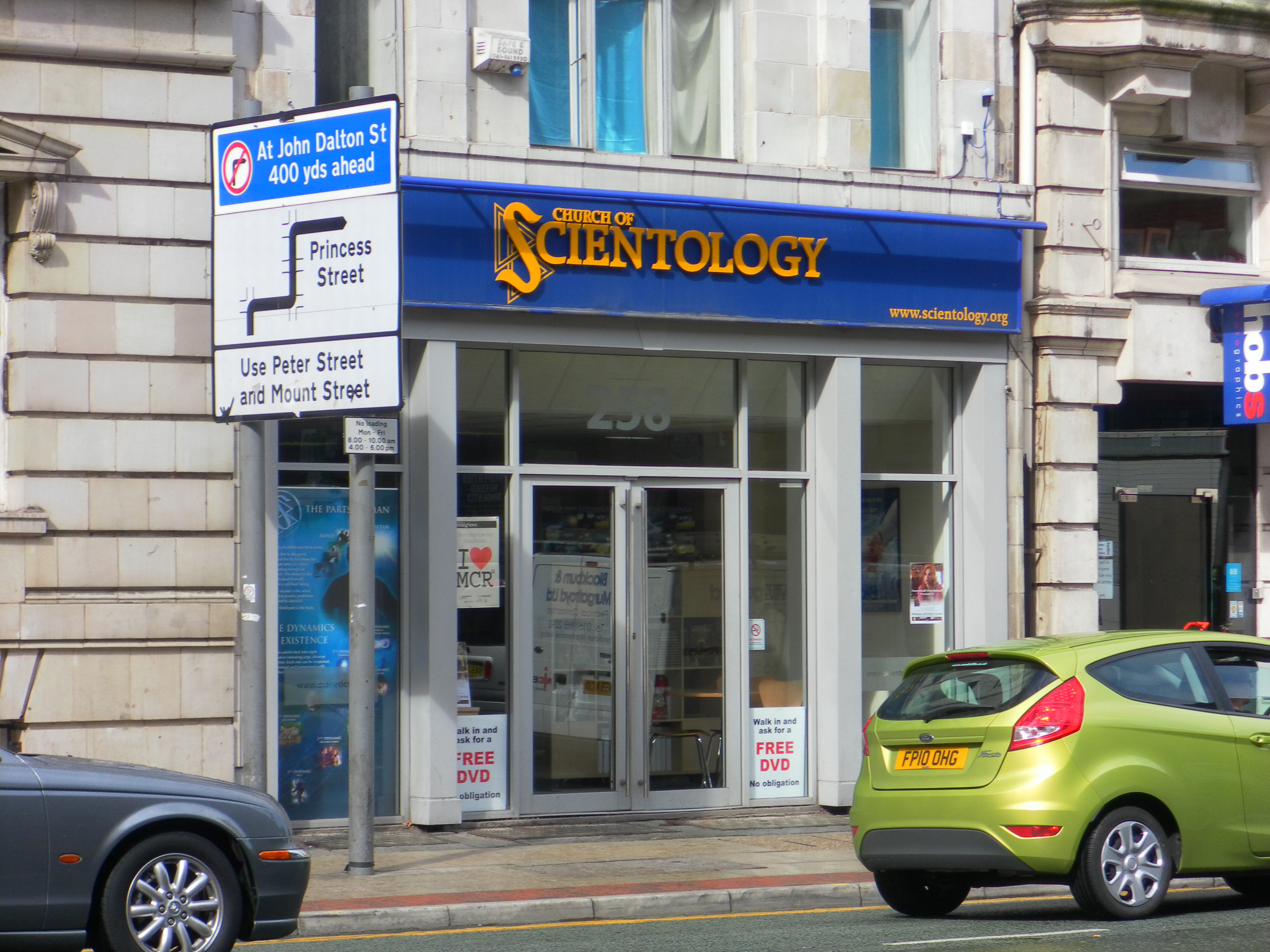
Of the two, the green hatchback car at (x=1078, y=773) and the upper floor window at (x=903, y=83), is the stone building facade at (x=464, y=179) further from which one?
the green hatchback car at (x=1078, y=773)

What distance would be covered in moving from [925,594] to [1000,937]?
7.09m

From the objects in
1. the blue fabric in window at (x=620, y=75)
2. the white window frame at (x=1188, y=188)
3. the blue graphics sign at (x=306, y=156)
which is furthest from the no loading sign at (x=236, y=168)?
the white window frame at (x=1188, y=188)

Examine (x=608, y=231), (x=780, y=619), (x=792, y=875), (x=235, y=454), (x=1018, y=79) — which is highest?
(x=1018, y=79)

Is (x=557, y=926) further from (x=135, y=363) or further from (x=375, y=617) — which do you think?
(x=135, y=363)

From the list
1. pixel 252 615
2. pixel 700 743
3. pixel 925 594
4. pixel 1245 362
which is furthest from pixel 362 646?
pixel 1245 362

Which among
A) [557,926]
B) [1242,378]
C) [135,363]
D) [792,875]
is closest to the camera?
[557,926]

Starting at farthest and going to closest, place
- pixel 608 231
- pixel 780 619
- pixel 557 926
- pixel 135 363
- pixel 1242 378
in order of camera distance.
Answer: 1. pixel 1242 378
2. pixel 780 619
3. pixel 608 231
4. pixel 135 363
5. pixel 557 926

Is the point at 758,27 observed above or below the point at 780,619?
above

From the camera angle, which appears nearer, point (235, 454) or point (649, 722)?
point (235, 454)

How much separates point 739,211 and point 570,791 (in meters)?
4.95

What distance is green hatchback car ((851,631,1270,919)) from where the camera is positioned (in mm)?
9211

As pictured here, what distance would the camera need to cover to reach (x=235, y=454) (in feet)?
42.8

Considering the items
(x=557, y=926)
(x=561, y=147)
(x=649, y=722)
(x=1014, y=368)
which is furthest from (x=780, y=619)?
(x=557, y=926)

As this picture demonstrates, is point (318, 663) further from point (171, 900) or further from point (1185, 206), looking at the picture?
point (1185, 206)
